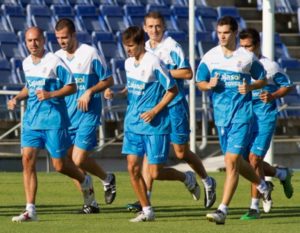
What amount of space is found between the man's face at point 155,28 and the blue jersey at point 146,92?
87 centimetres

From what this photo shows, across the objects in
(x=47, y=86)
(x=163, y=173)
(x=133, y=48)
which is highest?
(x=133, y=48)

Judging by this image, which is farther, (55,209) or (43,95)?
(55,209)

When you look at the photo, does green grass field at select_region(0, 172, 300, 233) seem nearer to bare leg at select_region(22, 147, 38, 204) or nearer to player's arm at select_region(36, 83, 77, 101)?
bare leg at select_region(22, 147, 38, 204)

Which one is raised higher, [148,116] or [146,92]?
[146,92]

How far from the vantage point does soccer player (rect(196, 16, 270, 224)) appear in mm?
12961

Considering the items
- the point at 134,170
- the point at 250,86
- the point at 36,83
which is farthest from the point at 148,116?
the point at 36,83

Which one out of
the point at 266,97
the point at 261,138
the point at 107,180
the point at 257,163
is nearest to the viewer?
the point at 266,97

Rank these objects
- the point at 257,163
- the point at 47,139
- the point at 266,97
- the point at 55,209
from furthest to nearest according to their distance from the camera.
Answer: the point at 55,209, the point at 257,163, the point at 266,97, the point at 47,139

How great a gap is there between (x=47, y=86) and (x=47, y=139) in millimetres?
540

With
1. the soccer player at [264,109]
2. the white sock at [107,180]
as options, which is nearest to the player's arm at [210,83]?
the soccer player at [264,109]

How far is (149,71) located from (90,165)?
195cm

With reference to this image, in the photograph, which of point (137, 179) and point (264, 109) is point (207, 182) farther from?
point (137, 179)

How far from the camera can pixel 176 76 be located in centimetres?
1417

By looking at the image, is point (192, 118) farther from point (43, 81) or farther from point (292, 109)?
point (43, 81)
